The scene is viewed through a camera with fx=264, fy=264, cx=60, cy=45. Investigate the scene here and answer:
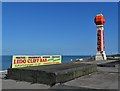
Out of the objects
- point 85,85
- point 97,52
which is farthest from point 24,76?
point 97,52

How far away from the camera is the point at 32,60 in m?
28.1

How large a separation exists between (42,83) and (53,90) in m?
2.63

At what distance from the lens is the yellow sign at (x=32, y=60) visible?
2567 cm

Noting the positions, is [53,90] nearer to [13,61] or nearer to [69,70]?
[69,70]

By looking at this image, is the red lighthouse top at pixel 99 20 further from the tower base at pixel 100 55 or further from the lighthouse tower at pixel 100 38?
the tower base at pixel 100 55

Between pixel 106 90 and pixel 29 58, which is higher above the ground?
pixel 29 58

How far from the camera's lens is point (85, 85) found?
18938mm

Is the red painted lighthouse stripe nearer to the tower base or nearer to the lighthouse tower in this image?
the lighthouse tower

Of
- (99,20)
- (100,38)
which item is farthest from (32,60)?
(100,38)

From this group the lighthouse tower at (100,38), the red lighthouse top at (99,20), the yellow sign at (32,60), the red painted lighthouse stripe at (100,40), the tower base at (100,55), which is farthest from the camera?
the tower base at (100,55)

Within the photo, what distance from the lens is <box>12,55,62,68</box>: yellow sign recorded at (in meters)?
25.7

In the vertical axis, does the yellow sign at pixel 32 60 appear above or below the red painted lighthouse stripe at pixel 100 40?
below

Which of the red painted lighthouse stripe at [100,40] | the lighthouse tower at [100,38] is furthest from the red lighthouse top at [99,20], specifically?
the red painted lighthouse stripe at [100,40]

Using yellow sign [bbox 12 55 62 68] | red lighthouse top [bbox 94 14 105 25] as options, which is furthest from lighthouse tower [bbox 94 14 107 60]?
yellow sign [bbox 12 55 62 68]
